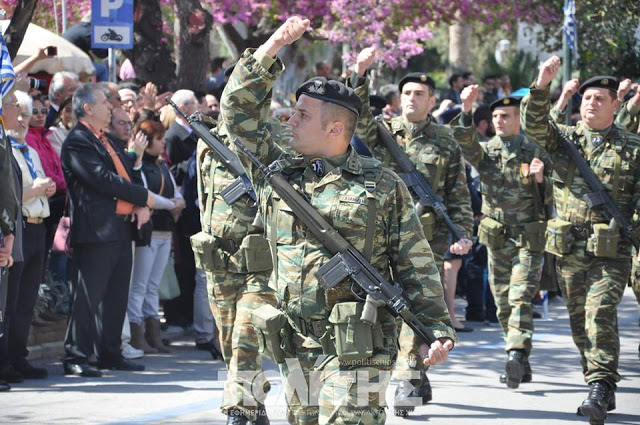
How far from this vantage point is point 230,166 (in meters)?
7.85

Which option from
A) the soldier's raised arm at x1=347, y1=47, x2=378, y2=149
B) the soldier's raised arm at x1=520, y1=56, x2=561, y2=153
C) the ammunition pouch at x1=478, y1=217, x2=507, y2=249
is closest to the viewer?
the soldier's raised arm at x1=347, y1=47, x2=378, y2=149

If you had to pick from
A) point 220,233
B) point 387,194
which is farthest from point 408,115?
point 387,194

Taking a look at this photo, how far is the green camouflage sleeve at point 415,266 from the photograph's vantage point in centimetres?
547

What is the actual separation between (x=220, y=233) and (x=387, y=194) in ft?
8.62

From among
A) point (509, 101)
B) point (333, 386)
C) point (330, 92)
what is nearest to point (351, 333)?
point (333, 386)

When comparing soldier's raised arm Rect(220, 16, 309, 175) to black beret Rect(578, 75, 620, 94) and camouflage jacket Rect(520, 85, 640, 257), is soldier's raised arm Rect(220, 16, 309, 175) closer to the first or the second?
camouflage jacket Rect(520, 85, 640, 257)

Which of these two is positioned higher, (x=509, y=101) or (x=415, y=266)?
(x=509, y=101)

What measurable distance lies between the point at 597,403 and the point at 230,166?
3.00 m

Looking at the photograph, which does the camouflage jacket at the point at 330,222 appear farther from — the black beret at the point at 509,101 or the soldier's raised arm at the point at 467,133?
the black beret at the point at 509,101

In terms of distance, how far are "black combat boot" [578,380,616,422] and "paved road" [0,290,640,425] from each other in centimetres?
20

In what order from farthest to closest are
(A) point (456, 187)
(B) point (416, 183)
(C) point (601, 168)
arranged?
(A) point (456, 187) → (B) point (416, 183) → (C) point (601, 168)

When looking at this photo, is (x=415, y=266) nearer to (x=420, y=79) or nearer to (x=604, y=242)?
(x=604, y=242)

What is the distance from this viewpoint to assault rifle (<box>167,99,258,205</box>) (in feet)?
25.6

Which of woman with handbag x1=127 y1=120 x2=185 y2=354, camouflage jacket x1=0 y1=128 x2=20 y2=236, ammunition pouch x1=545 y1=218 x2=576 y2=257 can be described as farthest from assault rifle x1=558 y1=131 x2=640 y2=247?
camouflage jacket x1=0 y1=128 x2=20 y2=236
